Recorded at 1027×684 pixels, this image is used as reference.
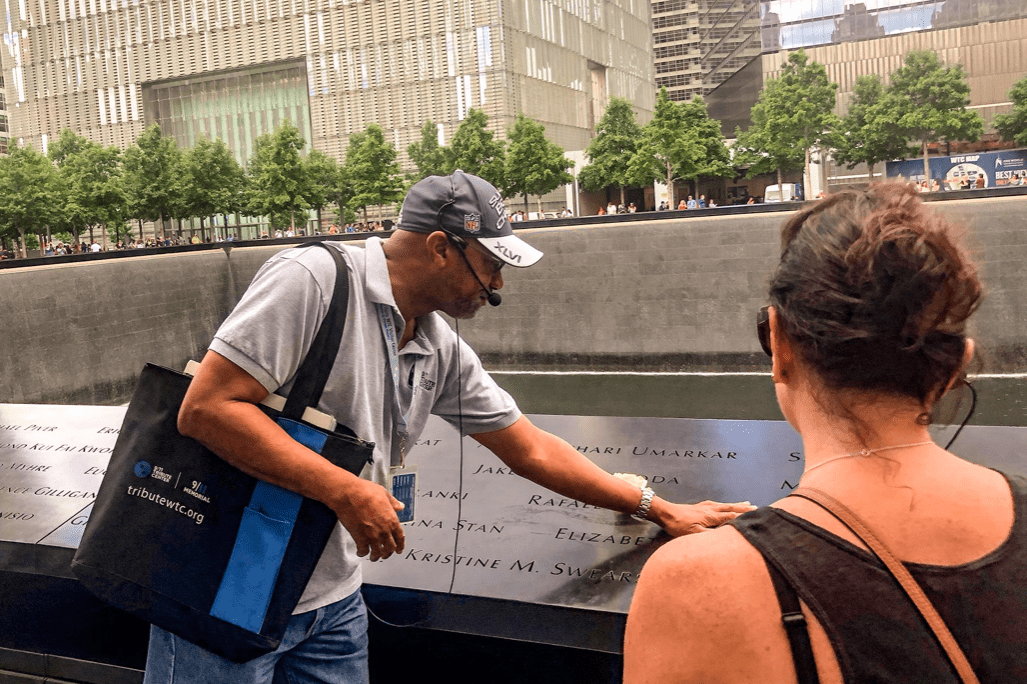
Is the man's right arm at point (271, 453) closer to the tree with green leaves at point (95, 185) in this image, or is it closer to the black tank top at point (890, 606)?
the black tank top at point (890, 606)

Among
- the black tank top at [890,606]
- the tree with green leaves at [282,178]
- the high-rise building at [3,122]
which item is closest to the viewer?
the black tank top at [890,606]

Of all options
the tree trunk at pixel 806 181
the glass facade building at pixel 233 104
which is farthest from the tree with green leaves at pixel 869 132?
the glass facade building at pixel 233 104

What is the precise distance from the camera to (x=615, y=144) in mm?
38438

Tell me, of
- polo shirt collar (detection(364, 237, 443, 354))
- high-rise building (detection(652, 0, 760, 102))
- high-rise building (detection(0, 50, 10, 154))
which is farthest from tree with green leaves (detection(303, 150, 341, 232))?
high-rise building (detection(0, 50, 10, 154))

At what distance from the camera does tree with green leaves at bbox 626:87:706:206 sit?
33.9 metres

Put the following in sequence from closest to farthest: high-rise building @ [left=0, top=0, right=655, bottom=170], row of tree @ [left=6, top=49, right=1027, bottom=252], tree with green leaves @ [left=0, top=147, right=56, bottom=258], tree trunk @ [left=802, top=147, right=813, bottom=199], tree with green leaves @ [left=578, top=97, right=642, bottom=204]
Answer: row of tree @ [left=6, top=49, right=1027, bottom=252] < tree trunk @ [left=802, top=147, right=813, bottom=199] < tree with green leaves @ [left=0, top=147, right=56, bottom=258] < tree with green leaves @ [left=578, top=97, right=642, bottom=204] < high-rise building @ [left=0, top=0, right=655, bottom=170]

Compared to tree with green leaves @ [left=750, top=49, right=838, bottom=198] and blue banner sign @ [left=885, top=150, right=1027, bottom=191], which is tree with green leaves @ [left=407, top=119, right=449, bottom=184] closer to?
tree with green leaves @ [left=750, top=49, right=838, bottom=198]

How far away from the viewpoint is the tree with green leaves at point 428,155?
40.0m

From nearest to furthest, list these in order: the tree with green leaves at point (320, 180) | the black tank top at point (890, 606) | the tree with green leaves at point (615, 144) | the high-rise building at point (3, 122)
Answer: the black tank top at point (890, 606)
the tree with green leaves at point (615, 144)
the tree with green leaves at point (320, 180)
the high-rise building at point (3, 122)

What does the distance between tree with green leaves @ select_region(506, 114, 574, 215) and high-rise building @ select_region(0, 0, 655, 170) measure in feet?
38.9

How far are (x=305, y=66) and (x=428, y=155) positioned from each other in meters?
19.1

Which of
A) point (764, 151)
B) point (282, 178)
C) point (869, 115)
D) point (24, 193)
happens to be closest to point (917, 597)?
point (869, 115)

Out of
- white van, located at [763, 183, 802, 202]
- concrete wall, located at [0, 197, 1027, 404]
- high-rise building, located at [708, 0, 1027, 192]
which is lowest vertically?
concrete wall, located at [0, 197, 1027, 404]

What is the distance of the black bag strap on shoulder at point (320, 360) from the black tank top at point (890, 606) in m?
0.97
